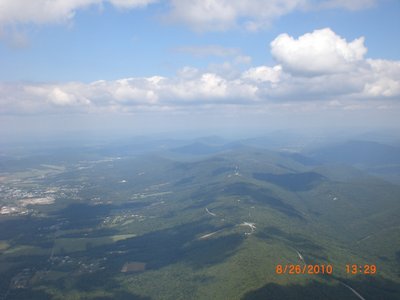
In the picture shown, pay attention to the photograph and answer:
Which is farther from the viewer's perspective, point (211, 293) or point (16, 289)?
point (16, 289)

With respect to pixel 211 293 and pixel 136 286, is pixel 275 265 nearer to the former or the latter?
pixel 211 293

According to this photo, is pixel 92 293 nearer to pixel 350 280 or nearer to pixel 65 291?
pixel 65 291

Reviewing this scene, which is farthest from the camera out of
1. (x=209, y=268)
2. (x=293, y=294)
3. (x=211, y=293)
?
(x=209, y=268)

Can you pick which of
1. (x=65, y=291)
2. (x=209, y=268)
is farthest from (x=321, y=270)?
(x=65, y=291)

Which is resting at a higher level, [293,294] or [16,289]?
[293,294]

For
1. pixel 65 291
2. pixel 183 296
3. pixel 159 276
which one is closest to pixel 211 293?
pixel 183 296

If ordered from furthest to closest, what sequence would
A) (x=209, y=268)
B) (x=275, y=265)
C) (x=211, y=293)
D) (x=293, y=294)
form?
1. (x=209, y=268)
2. (x=275, y=265)
3. (x=211, y=293)
4. (x=293, y=294)
